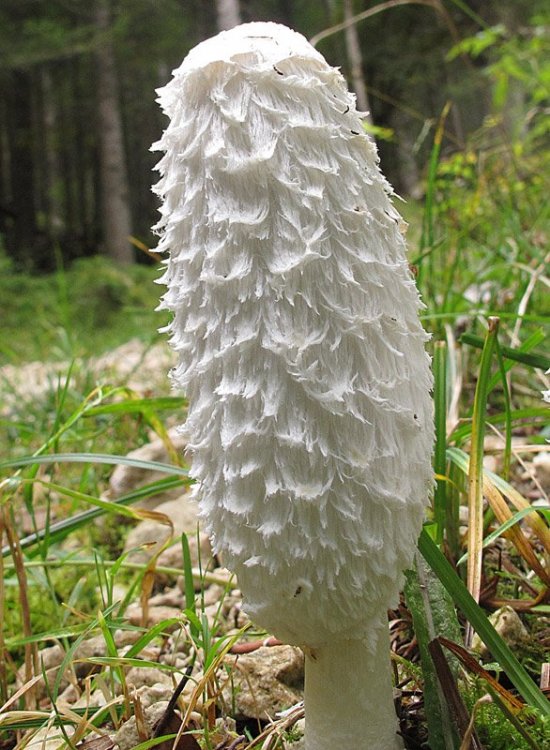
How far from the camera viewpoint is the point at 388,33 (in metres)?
12.2

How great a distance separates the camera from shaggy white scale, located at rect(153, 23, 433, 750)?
0.95 meters

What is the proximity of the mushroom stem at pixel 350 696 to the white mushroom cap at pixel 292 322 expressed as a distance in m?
0.13

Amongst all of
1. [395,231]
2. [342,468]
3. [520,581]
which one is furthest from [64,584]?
[395,231]

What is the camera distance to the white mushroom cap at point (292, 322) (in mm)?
948

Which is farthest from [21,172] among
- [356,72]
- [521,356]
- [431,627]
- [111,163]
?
[431,627]

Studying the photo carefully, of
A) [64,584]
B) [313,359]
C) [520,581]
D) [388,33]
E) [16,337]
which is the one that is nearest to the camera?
[313,359]

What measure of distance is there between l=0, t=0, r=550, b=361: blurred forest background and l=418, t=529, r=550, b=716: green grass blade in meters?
1.20

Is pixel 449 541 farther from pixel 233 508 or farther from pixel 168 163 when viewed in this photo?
pixel 168 163

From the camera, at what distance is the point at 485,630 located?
3.73ft

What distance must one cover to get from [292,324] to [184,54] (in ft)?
51.8

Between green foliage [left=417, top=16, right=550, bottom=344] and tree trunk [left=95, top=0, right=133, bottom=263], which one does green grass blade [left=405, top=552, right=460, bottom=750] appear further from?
tree trunk [left=95, top=0, right=133, bottom=263]

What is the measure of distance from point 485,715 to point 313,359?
0.71 meters

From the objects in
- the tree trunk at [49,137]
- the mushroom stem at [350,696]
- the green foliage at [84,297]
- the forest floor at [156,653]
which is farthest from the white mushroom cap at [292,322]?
the tree trunk at [49,137]

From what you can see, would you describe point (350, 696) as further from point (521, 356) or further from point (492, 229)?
point (492, 229)
